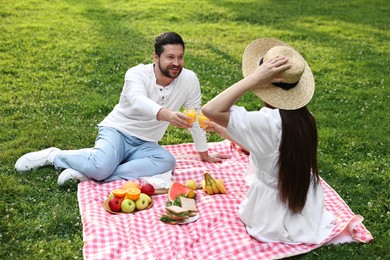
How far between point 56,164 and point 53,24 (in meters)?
7.30

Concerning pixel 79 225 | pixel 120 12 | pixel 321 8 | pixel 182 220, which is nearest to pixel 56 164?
pixel 79 225

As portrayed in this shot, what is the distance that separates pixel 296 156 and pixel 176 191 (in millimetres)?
1608

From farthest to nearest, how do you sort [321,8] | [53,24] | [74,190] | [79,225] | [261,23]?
1. [321,8]
2. [261,23]
3. [53,24]
4. [74,190]
5. [79,225]

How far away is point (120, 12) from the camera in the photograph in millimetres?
14430

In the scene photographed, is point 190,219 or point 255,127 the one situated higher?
point 255,127

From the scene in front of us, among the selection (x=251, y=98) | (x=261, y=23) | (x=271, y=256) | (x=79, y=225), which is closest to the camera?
(x=271, y=256)

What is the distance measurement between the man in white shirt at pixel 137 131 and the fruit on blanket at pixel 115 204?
59 cm

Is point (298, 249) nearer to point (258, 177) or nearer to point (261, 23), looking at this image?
point (258, 177)

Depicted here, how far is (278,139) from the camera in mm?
4562

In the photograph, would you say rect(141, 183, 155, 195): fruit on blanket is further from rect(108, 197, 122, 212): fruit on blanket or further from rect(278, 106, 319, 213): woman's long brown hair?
rect(278, 106, 319, 213): woman's long brown hair

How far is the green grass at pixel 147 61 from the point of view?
17.9 ft

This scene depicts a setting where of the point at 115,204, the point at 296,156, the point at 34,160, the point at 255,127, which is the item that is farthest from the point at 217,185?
the point at 34,160

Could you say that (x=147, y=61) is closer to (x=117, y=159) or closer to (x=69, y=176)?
(x=117, y=159)

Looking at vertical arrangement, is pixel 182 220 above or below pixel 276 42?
below
